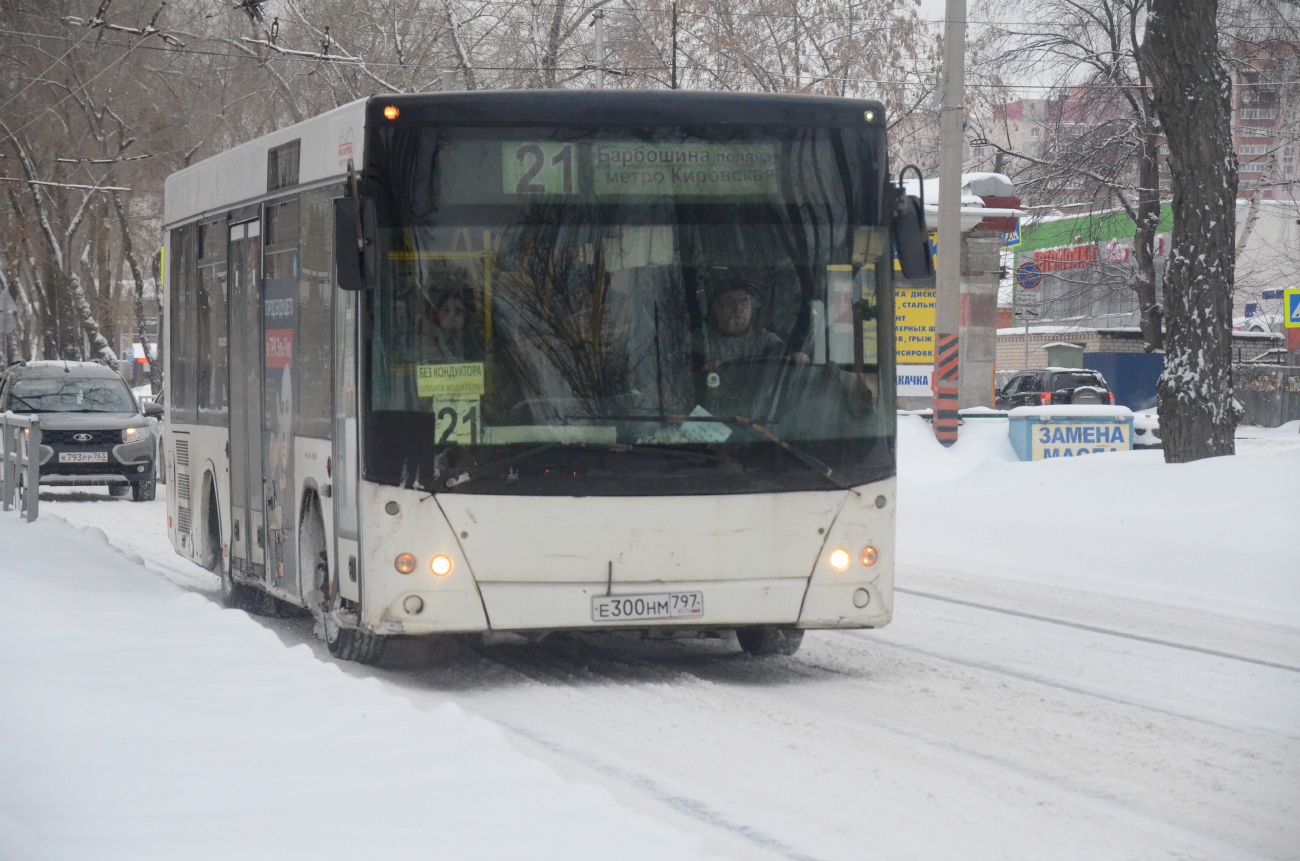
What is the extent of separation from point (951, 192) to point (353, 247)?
1598cm

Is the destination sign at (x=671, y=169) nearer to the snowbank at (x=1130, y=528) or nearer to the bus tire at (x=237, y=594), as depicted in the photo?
the bus tire at (x=237, y=594)

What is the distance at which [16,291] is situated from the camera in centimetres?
5894

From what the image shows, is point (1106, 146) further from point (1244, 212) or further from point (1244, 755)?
point (1244, 212)

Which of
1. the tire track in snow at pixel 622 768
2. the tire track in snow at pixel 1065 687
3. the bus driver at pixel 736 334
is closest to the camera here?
the tire track in snow at pixel 622 768

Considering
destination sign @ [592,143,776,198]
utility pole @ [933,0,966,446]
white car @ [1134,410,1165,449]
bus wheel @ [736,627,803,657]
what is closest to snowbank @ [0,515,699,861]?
bus wheel @ [736,627,803,657]

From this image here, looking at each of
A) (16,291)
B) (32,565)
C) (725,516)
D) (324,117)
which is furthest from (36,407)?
(16,291)

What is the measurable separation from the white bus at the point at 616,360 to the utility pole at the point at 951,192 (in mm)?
14528

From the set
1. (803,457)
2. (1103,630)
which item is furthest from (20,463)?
(803,457)

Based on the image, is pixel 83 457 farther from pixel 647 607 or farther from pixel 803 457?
pixel 803 457

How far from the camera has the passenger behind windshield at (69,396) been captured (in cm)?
2402

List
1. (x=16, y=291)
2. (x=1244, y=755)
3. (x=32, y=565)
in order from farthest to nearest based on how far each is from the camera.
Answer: (x=16, y=291) → (x=32, y=565) → (x=1244, y=755)

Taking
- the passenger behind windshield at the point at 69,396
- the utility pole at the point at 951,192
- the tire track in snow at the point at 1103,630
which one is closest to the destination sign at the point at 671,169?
the tire track in snow at the point at 1103,630

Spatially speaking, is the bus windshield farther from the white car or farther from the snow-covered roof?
the white car

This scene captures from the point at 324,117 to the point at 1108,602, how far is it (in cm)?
640
